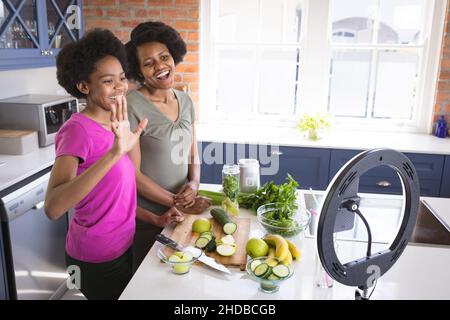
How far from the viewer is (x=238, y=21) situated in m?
3.55

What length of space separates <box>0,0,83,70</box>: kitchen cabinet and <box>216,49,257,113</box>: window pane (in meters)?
1.24

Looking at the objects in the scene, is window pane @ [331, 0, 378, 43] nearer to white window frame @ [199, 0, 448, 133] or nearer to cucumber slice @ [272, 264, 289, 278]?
white window frame @ [199, 0, 448, 133]

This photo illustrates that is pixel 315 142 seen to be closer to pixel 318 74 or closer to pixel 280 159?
pixel 280 159

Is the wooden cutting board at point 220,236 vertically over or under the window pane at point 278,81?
under

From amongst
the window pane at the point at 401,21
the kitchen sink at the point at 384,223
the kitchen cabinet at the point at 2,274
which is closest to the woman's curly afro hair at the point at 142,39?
the kitchen sink at the point at 384,223

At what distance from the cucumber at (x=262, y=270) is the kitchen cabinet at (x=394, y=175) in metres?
2.02

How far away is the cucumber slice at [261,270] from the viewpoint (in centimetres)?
115

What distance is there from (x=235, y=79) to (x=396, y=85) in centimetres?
138

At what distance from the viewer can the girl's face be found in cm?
136

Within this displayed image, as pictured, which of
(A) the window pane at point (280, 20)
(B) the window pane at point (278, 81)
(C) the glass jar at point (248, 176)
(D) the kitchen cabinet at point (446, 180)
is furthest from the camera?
(B) the window pane at point (278, 81)

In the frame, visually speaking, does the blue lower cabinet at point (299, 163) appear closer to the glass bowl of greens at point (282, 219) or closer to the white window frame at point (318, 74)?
the white window frame at point (318, 74)

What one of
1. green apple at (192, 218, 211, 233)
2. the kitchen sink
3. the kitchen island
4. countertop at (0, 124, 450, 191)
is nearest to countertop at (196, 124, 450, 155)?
countertop at (0, 124, 450, 191)

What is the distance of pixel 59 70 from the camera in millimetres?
1394

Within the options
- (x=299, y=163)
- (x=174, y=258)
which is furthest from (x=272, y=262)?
(x=299, y=163)
